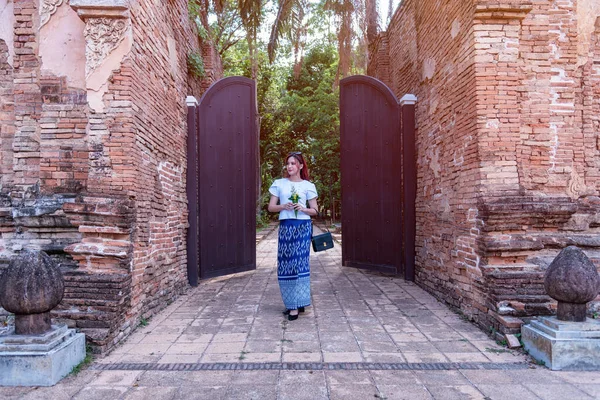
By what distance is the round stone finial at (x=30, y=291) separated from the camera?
9.86 feet

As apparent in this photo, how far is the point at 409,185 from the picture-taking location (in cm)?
680

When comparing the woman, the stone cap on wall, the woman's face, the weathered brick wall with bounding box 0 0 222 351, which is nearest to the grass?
the weathered brick wall with bounding box 0 0 222 351

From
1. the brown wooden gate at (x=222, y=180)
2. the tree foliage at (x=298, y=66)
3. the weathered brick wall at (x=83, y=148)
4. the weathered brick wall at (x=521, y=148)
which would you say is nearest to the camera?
the weathered brick wall at (x=83, y=148)

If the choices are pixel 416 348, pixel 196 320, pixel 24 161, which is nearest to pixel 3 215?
pixel 24 161

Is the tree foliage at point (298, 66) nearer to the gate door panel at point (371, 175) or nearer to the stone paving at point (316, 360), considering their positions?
the gate door panel at point (371, 175)

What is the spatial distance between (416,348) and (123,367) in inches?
94.7

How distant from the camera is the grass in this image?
3.18 meters

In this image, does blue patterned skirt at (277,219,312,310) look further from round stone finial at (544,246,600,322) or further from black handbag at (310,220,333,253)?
round stone finial at (544,246,600,322)

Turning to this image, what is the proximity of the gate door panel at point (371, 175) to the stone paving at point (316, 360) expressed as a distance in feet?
6.32

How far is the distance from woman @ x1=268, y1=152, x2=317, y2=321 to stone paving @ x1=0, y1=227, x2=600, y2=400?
0.94ft

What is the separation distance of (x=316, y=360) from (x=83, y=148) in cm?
314

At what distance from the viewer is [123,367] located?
3.27m

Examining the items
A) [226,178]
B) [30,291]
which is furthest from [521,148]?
[30,291]

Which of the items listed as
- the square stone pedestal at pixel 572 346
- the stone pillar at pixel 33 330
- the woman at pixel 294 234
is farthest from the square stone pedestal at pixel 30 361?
the square stone pedestal at pixel 572 346
